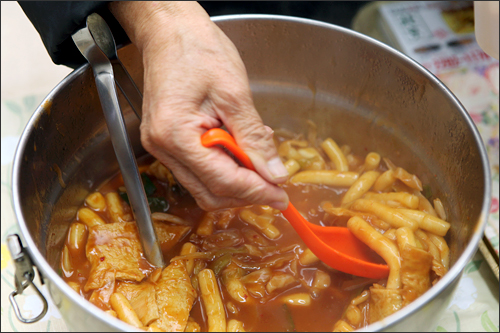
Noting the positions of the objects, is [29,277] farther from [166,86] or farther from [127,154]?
[166,86]

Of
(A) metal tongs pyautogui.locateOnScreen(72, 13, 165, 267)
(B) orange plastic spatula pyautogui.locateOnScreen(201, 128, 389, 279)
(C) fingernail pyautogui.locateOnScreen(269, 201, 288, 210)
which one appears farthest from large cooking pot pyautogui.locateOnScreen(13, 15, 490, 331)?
(C) fingernail pyautogui.locateOnScreen(269, 201, 288, 210)

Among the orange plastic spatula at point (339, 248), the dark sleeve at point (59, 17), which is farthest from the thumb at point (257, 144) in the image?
the dark sleeve at point (59, 17)

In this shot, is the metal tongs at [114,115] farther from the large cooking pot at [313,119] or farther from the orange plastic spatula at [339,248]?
the orange plastic spatula at [339,248]

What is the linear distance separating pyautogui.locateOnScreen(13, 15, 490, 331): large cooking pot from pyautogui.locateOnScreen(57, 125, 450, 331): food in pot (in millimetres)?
60

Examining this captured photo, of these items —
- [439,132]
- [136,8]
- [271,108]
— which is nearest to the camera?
[136,8]

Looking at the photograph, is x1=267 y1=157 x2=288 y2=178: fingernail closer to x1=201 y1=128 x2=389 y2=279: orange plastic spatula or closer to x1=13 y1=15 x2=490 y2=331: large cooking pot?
x1=201 y1=128 x2=389 y2=279: orange plastic spatula

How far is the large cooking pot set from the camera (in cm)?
87

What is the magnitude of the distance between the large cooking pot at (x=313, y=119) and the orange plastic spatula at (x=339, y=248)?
0.17 m

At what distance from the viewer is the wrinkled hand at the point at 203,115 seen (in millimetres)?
740

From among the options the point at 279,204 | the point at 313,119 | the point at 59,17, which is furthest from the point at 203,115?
the point at 313,119

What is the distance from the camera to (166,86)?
76 cm

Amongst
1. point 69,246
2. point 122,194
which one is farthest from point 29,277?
point 122,194

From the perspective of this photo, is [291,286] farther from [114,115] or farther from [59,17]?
[59,17]

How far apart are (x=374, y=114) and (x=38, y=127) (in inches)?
31.0
